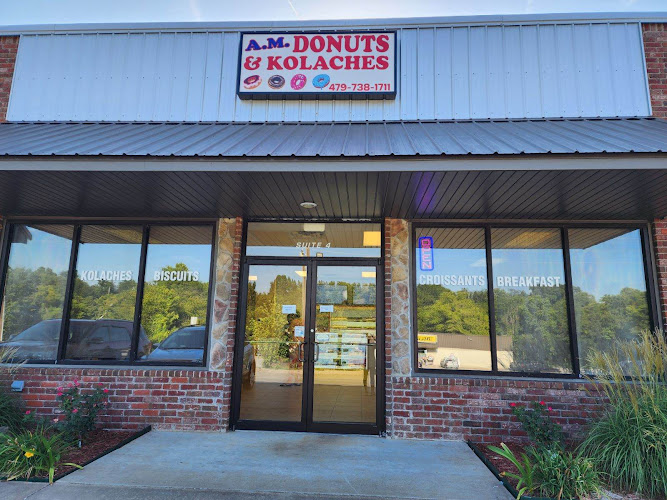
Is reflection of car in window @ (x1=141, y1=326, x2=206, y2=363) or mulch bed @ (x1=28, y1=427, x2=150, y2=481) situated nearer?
mulch bed @ (x1=28, y1=427, x2=150, y2=481)

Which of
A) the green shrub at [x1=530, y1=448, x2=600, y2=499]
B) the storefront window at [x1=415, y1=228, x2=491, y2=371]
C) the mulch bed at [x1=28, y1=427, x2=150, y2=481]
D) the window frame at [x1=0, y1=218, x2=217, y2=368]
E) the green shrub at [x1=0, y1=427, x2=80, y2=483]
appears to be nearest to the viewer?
the green shrub at [x1=530, y1=448, x2=600, y2=499]

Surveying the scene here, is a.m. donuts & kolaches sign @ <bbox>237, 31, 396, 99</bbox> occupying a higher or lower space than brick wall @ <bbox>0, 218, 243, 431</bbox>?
higher

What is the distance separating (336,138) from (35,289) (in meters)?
5.21

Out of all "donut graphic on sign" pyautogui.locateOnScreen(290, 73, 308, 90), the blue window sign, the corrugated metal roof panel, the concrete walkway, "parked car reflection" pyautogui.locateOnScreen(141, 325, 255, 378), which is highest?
"donut graphic on sign" pyautogui.locateOnScreen(290, 73, 308, 90)

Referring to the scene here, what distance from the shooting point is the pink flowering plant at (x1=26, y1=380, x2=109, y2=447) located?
16.4 ft

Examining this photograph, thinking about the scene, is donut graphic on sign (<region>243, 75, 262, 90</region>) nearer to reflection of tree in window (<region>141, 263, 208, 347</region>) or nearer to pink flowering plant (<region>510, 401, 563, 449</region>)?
reflection of tree in window (<region>141, 263, 208, 347</region>)

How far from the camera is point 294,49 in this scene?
640 centimetres

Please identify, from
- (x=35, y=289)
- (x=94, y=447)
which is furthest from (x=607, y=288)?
(x=35, y=289)

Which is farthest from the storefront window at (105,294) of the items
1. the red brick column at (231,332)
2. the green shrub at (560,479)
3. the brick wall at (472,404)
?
the green shrub at (560,479)

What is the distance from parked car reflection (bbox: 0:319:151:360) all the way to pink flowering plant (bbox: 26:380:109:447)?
0.65 metres

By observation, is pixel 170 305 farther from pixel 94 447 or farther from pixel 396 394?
pixel 396 394

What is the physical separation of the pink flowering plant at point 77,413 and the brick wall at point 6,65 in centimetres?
457

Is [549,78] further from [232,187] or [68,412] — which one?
[68,412]

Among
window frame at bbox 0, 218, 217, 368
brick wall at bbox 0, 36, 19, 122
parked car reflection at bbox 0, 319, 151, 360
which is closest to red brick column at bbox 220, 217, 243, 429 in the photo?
window frame at bbox 0, 218, 217, 368
